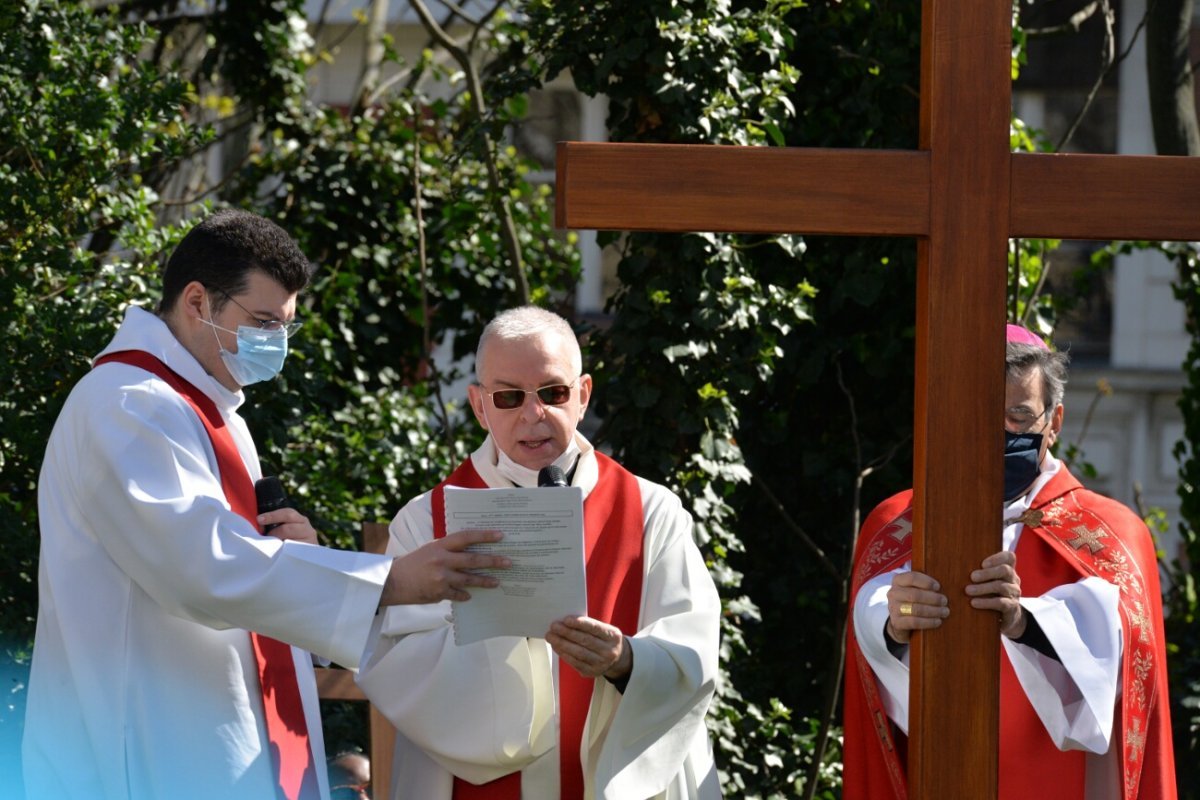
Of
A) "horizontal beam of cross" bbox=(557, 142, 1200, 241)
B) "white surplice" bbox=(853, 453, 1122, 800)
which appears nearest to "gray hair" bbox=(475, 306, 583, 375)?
"horizontal beam of cross" bbox=(557, 142, 1200, 241)

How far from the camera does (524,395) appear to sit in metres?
3.47

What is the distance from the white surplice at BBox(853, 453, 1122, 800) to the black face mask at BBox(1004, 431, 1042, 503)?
0.10 meters

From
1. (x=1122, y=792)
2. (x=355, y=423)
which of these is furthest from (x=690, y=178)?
(x=355, y=423)

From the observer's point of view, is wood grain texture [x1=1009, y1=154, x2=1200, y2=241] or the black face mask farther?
the black face mask

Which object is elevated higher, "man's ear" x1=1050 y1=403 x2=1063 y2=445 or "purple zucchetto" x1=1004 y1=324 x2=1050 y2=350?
"purple zucchetto" x1=1004 y1=324 x2=1050 y2=350

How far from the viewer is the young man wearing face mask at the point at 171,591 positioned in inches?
119

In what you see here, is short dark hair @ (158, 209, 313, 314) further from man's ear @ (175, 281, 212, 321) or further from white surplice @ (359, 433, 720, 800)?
white surplice @ (359, 433, 720, 800)

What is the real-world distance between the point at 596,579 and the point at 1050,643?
3.18 feet

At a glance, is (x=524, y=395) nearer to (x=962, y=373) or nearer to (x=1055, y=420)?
(x=962, y=373)

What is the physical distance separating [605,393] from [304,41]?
316cm

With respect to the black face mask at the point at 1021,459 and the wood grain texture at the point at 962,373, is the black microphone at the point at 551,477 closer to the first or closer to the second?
the wood grain texture at the point at 962,373

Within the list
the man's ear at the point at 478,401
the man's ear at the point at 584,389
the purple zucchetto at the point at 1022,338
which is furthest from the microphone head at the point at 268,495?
the purple zucchetto at the point at 1022,338

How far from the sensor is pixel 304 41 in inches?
299

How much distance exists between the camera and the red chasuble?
3.46m
